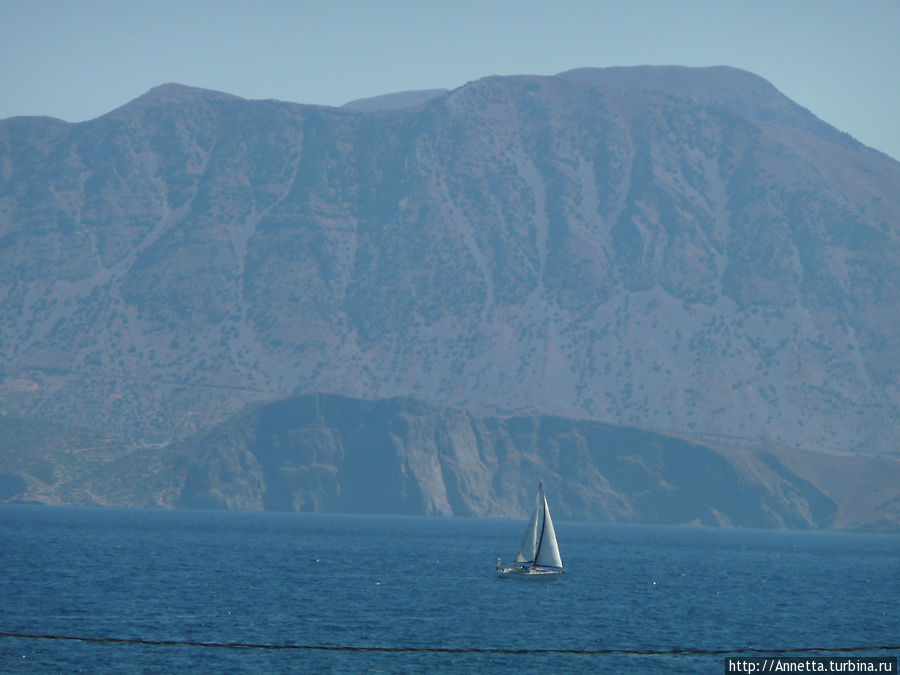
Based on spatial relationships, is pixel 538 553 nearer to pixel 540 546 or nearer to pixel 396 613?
pixel 540 546

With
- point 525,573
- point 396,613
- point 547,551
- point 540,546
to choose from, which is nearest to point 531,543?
point 540,546

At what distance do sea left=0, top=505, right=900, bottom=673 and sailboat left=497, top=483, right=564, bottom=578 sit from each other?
2565 mm

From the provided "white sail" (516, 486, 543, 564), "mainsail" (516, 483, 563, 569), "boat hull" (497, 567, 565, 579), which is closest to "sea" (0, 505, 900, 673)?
"boat hull" (497, 567, 565, 579)

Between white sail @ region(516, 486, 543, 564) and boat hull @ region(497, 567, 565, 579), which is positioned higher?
white sail @ region(516, 486, 543, 564)

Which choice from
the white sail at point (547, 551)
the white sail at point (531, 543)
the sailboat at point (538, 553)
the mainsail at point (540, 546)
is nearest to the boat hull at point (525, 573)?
the sailboat at point (538, 553)

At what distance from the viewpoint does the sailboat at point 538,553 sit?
153125 mm

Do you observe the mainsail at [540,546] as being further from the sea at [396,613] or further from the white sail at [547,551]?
the sea at [396,613]

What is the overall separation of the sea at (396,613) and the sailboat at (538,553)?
2.57m

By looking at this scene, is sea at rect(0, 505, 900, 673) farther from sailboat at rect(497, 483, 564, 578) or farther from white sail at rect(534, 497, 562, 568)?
white sail at rect(534, 497, 562, 568)

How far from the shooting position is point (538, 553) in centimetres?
15600

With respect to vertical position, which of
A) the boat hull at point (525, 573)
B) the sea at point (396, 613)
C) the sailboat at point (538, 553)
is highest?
the sailboat at point (538, 553)

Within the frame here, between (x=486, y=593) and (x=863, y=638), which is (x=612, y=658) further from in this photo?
(x=486, y=593)

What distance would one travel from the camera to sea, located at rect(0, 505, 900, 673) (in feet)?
279

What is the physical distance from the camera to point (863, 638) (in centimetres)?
10594
